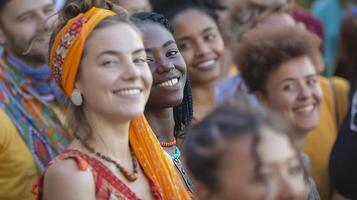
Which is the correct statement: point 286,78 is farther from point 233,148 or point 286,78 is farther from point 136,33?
point 233,148

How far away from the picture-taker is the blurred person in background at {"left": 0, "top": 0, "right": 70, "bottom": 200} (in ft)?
15.4

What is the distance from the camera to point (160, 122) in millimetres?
4027

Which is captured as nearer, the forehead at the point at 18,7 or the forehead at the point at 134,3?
the forehead at the point at 18,7

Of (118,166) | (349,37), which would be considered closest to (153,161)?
(118,166)

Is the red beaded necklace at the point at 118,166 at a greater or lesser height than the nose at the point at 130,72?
lesser

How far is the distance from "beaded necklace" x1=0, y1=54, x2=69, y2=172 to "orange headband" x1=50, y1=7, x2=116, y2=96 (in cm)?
122

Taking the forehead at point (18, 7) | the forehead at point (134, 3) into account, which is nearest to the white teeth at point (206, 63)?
the forehead at point (134, 3)

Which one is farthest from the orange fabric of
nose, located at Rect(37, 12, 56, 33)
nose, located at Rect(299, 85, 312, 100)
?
nose, located at Rect(37, 12, 56, 33)

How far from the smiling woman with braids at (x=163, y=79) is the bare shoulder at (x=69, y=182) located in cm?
68

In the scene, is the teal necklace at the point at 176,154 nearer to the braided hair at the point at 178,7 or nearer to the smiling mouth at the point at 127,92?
the smiling mouth at the point at 127,92

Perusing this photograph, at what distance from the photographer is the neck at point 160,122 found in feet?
13.2

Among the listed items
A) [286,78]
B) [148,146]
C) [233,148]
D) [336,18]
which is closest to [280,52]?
[286,78]

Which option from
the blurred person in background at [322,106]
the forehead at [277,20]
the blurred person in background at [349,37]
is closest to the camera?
the blurred person in background at [322,106]

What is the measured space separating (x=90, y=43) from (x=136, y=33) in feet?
0.67
